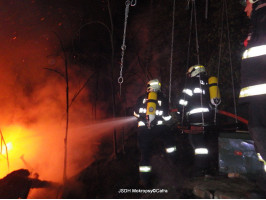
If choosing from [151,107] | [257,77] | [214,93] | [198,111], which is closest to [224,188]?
[198,111]

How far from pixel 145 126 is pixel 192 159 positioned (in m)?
2.44

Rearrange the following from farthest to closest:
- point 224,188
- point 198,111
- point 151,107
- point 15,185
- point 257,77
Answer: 1. point 15,185
2. point 198,111
3. point 151,107
4. point 224,188
5. point 257,77

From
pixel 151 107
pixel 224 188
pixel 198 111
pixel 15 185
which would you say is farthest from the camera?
pixel 15 185

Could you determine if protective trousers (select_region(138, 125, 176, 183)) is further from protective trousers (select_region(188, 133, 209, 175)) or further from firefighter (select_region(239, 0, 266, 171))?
firefighter (select_region(239, 0, 266, 171))

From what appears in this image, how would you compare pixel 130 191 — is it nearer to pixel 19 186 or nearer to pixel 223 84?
pixel 19 186

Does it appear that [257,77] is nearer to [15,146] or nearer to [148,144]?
[148,144]

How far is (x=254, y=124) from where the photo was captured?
1751 mm

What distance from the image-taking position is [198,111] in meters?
4.61

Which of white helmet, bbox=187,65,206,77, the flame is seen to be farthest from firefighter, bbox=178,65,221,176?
the flame

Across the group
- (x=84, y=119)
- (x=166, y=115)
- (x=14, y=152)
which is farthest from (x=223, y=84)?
(x=84, y=119)

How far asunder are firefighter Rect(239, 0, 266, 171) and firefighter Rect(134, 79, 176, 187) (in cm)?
285

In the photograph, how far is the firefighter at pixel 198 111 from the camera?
4.46 m

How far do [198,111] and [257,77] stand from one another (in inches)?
118

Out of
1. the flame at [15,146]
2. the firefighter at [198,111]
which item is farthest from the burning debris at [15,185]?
the firefighter at [198,111]
